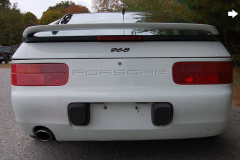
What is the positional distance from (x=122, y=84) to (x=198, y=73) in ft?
2.08

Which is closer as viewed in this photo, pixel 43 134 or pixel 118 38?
pixel 118 38

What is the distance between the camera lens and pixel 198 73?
2100mm

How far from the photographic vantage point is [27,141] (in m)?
3.03

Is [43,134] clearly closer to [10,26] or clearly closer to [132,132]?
[132,132]

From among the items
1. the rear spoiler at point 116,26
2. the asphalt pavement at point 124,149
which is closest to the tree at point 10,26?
the asphalt pavement at point 124,149

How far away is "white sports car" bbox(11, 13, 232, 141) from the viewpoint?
205 cm

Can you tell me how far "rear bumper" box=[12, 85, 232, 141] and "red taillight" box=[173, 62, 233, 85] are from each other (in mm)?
59

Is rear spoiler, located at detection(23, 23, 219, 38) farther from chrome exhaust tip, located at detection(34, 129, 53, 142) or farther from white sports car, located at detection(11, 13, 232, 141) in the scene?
chrome exhaust tip, located at detection(34, 129, 53, 142)

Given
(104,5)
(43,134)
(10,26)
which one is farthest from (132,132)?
(10,26)

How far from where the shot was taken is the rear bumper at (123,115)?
2.04 meters

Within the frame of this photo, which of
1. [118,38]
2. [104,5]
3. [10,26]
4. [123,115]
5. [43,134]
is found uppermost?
[104,5]

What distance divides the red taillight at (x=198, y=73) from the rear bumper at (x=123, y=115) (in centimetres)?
6

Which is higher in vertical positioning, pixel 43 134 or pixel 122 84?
pixel 122 84

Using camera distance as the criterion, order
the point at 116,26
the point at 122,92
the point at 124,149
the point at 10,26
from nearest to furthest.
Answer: the point at 122,92 < the point at 116,26 < the point at 124,149 < the point at 10,26
